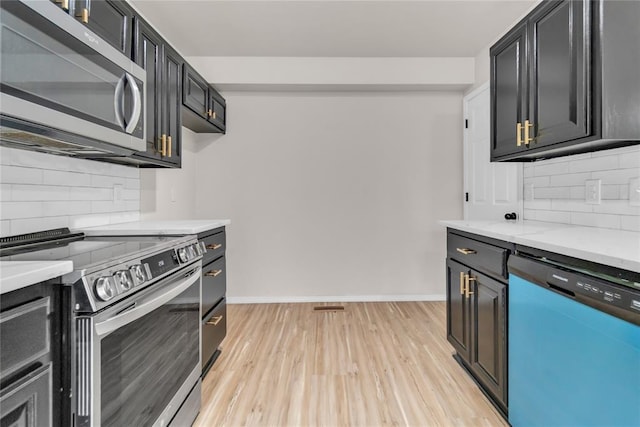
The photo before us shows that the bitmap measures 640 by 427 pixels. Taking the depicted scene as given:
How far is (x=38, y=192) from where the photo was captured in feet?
5.40

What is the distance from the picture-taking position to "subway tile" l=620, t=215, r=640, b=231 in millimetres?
1654

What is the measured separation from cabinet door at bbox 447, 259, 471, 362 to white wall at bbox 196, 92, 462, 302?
1.43 m

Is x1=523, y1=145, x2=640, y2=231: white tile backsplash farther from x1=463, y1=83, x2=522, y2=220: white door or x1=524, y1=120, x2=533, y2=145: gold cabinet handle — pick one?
x1=524, y1=120, x2=533, y2=145: gold cabinet handle

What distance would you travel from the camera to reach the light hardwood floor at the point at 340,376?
1.77 m

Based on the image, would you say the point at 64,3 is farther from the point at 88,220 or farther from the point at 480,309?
the point at 480,309

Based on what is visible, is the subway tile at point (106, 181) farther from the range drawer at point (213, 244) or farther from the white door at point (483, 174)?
the white door at point (483, 174)

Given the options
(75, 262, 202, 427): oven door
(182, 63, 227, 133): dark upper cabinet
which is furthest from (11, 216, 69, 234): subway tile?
(182, 63, 227, 133): dark upper cabinet

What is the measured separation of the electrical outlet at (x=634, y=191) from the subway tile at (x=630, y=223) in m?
0.07

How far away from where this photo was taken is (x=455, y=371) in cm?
219

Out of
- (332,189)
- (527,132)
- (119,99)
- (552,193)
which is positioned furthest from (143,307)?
(332,189)

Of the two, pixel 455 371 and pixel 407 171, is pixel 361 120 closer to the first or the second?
pixel 407 171

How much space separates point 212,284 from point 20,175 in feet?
3.82

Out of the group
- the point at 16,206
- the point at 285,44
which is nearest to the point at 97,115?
the point at 16,206

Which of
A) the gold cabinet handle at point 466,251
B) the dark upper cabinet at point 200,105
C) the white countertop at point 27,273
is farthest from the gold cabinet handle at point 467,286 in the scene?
the dark upper cabinet at point 200,105
